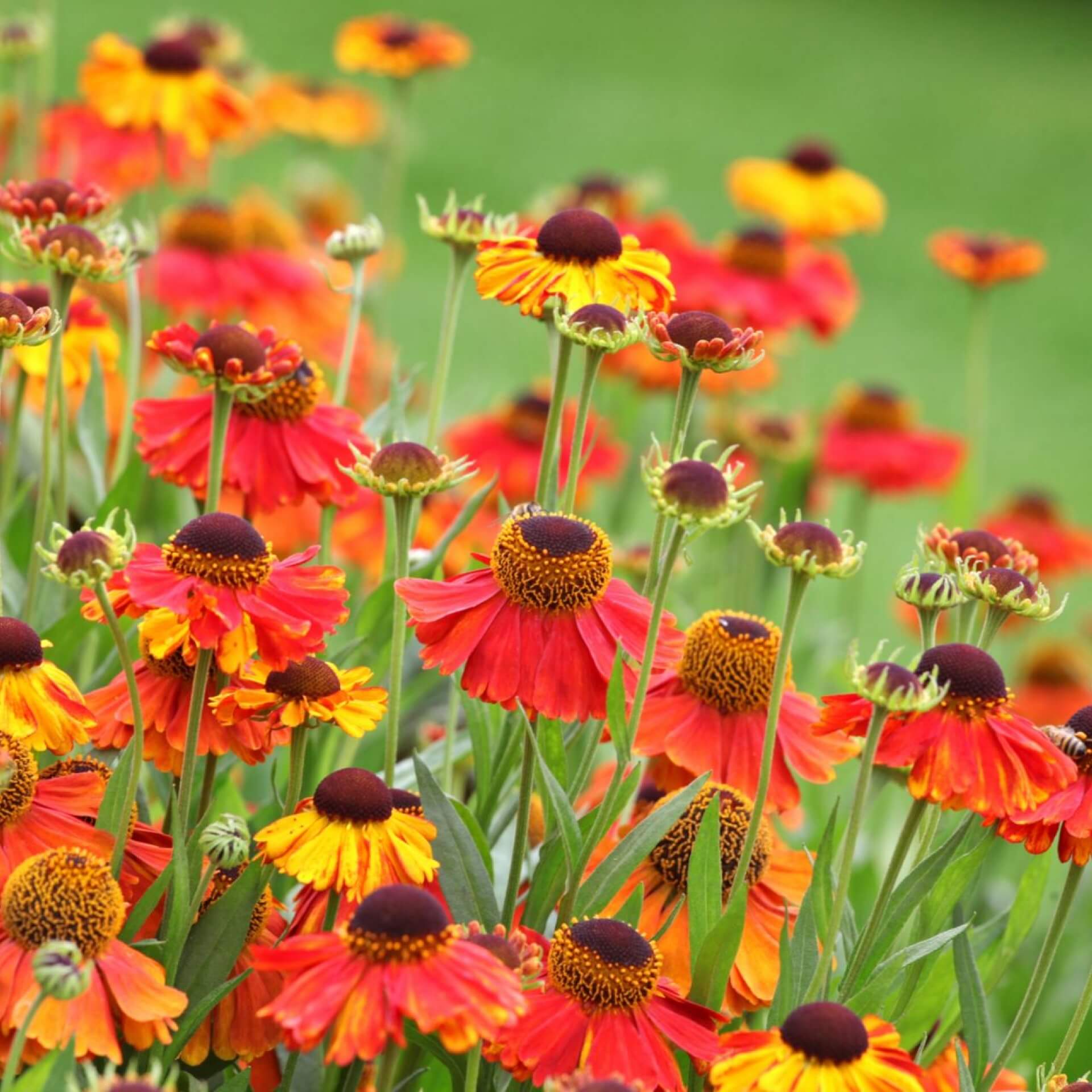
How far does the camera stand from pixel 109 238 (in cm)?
119

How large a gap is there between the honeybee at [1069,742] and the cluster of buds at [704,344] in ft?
0.79

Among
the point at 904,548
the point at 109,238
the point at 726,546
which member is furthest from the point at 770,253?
the point at 904,548

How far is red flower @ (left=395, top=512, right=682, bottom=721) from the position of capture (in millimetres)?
864

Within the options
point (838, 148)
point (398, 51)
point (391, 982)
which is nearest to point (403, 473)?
point (391, 982)

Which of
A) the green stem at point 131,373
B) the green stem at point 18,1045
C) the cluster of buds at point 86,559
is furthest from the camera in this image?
the green stem at point 131,373

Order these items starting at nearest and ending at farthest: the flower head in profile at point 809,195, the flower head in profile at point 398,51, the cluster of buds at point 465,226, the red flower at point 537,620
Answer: the red flower at point 537,620, the cluster of buds at point 465,226, the flower head in profile at point 398,51, the flower head in profile at point 809,195

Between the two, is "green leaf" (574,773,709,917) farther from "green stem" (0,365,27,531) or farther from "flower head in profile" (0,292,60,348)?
"green stem" (0,365,27,531)

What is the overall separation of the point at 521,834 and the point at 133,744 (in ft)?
0.67

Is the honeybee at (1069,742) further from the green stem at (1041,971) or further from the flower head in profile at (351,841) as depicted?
the flower head in profile at (351,841)

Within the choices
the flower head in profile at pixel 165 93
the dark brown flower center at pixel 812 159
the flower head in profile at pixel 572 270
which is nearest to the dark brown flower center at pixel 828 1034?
the flower head in profile at pixel 572 270

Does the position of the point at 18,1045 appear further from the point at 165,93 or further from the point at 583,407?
the point at 165,93

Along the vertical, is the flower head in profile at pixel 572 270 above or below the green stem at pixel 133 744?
above

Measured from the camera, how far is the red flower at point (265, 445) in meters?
1.11

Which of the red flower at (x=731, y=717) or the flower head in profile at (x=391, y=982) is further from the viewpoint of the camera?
the red flower at (x=731, y=717)
